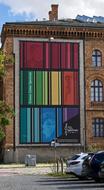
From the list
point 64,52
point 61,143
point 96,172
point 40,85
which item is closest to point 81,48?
point 64,52

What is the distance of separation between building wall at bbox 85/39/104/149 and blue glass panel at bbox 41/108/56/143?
432 cm

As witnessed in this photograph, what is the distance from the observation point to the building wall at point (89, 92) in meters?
74.2

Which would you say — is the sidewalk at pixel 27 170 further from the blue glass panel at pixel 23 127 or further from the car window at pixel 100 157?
the car window at pixel 100 157

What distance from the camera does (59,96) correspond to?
7356 cm

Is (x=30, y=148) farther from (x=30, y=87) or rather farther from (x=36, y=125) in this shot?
(x=30, y=87)

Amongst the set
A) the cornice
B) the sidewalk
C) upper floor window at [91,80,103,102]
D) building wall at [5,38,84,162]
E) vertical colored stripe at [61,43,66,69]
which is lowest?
the sidewalk

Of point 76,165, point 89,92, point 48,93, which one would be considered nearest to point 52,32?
point 48,93

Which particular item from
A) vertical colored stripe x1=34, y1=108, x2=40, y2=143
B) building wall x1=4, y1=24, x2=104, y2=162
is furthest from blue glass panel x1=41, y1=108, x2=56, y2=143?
building wall x1=4, y1=24, x2=104, y2=162

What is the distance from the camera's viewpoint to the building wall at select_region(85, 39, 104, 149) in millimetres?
74213

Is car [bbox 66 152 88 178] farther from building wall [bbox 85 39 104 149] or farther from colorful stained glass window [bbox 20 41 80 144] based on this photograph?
building wall [bbox 85 39 104 149]

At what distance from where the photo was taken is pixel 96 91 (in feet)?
248

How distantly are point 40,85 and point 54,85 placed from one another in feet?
5.61

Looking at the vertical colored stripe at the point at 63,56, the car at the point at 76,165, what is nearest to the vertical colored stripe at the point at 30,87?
the vertical colored stripe at the point at 63,56

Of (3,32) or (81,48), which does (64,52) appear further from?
(3,32)
